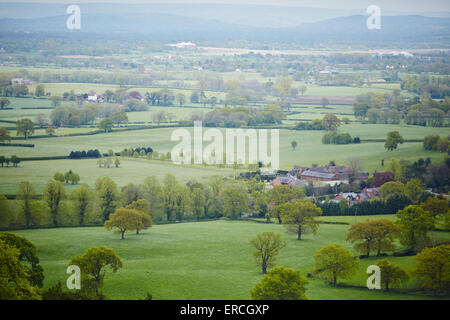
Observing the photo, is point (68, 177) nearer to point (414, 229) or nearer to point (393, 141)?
point (414, 229)

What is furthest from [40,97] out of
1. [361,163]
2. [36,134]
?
[361,163]

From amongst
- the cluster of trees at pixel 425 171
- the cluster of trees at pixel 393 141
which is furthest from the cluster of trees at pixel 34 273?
the cluster of trees at pixel 393 141

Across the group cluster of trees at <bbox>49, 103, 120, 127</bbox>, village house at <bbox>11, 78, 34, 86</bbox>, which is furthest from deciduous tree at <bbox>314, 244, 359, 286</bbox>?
village house at <bbox>11, 78, 34, 86</bbox>

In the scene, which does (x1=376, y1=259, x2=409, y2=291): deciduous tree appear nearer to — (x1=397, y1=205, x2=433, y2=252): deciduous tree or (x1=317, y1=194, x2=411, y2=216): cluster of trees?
(x1=397, y1=205, x2=433, y2=252): deciduous tree

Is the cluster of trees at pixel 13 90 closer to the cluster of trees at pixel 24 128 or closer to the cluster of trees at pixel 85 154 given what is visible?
the cluster of trees at pixel 24 128

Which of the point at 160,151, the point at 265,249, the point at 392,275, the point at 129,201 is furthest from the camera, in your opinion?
the point at 160,151

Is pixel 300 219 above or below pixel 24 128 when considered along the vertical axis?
below

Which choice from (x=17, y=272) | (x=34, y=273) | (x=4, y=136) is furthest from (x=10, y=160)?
(x=17, y=272)

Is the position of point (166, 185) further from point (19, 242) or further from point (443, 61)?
point (443, 61)
